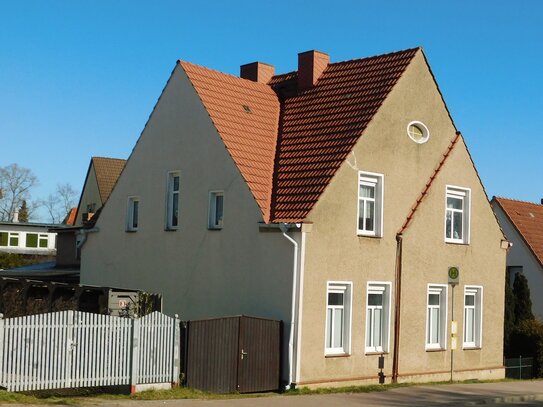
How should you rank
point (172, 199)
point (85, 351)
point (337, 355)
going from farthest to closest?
point (172, 199)
point (337, 355)
point (85, 351)

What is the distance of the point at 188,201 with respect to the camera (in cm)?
2441

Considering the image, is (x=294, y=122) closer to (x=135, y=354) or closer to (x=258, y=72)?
(x=258, y=72)

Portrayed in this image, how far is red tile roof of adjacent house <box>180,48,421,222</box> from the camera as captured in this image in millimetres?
22344

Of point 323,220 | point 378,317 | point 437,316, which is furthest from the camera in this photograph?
point 437,316

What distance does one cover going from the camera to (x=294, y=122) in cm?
2506

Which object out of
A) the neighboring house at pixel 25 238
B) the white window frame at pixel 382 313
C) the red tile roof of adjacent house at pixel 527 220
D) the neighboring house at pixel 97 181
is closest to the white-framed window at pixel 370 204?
the white window frame at pixel 382 313

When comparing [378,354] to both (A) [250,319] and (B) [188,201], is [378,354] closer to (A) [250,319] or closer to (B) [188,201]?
(A) [250,319]

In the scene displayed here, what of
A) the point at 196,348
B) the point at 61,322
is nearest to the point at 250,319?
the point at 196,348

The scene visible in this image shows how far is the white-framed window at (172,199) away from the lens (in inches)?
987

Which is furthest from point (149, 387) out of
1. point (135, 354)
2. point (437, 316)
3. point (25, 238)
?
point (25, 238)

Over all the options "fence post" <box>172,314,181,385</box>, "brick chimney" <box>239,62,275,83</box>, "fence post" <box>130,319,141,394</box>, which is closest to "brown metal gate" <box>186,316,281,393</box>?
"fence post" <box>172,314,181,385</box>

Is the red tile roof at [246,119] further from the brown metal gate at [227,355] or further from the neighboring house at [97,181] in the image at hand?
the neighboring house at [97,181]

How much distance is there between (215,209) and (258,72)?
6.19 meters

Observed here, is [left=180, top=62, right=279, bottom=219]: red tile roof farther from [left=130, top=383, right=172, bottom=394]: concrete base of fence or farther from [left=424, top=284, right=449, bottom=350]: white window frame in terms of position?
[left=424, top=284, right=449, bottom=350]: white window frame
